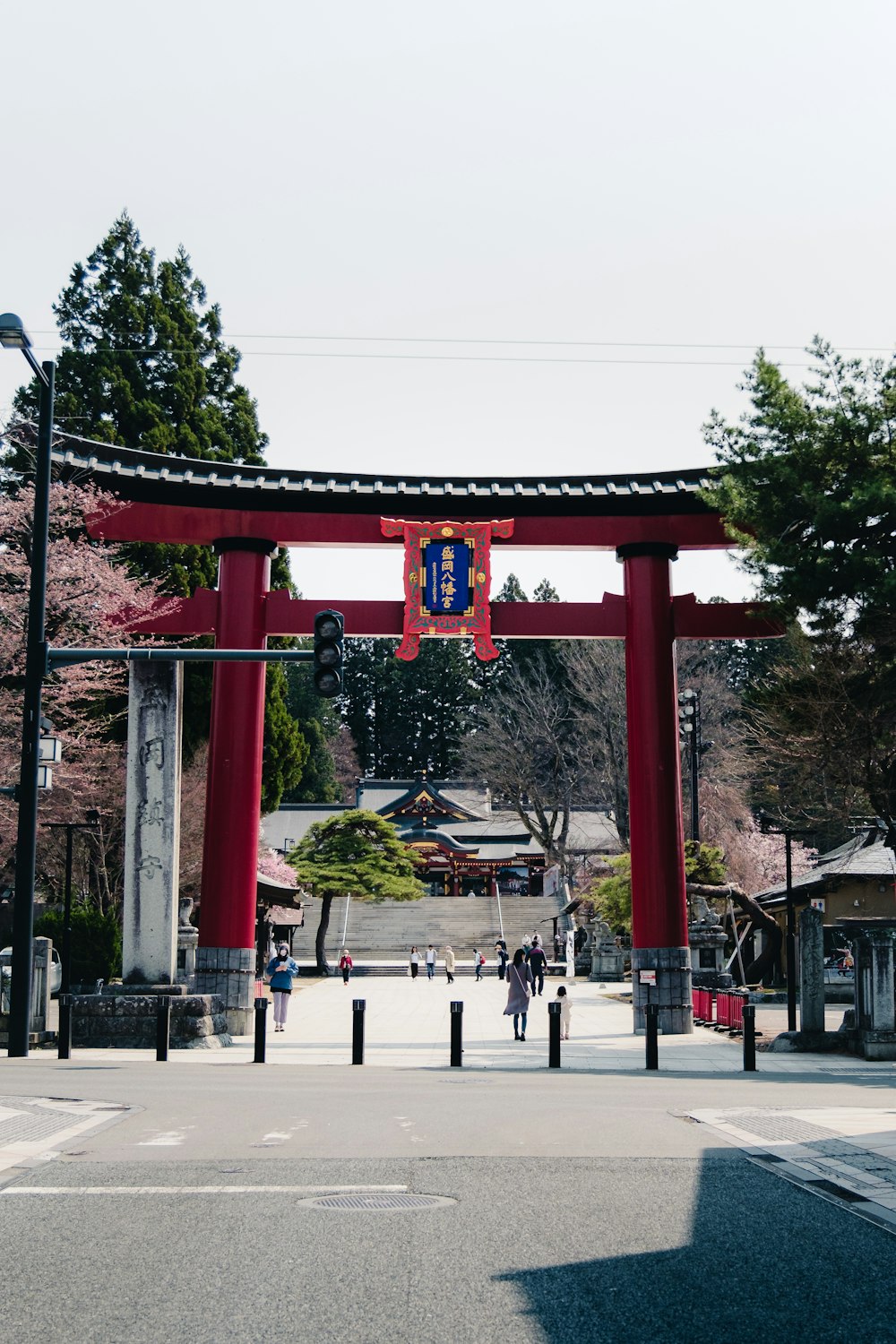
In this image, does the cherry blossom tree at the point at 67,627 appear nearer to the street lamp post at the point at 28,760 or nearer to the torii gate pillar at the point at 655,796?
the street lamp post at the point at 28,760

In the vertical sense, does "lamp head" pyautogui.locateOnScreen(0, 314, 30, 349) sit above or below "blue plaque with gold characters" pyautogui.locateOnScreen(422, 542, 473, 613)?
above

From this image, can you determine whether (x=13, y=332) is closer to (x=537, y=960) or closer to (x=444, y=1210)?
(x=444, y=1210)

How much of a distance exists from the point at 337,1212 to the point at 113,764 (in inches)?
1027

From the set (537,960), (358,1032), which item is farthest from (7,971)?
(537,960)

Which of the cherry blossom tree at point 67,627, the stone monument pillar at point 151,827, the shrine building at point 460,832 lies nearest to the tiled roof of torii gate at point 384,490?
the cherry blossom tree at point 67,627

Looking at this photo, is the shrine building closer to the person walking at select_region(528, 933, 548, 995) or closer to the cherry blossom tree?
the person walking at select_region(528, 933, 548, 995)

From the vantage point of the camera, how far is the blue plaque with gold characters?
927 inches

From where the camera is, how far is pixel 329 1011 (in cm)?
3158

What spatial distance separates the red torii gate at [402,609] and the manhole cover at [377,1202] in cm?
1506

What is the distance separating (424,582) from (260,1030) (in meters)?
8.59

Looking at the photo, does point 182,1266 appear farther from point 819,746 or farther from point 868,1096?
point 819,746

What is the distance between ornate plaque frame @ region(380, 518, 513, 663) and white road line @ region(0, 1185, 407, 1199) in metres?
15.7

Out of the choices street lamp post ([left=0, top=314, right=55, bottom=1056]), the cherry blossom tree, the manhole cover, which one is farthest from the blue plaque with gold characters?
the manhole cover

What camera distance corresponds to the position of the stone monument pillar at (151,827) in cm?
2141
